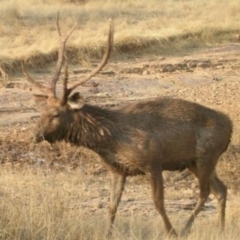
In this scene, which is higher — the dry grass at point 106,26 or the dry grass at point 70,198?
the dry grass at point 106,26

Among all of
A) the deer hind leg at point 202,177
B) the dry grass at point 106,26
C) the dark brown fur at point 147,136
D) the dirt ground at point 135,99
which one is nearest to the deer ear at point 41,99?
the dark brown fur at point 147,136

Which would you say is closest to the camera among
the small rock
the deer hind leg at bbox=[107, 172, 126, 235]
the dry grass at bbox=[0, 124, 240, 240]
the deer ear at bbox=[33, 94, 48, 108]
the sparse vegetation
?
the dry grass at bbox=[0, 124, 240, 240]

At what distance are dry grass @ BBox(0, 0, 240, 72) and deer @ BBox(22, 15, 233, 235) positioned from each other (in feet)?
28.8

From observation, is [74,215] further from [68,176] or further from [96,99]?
[96,99]

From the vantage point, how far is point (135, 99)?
15.6 metres

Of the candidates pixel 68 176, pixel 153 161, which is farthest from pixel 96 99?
pixel 153 161

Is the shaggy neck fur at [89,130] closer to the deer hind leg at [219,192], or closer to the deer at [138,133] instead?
the deer at [138,133]

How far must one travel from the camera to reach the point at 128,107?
27.3ft

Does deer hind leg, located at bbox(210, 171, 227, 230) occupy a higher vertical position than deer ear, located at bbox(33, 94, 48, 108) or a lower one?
lower

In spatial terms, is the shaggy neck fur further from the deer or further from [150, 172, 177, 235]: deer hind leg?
[150, 172, 177, 235]: deer hind leg

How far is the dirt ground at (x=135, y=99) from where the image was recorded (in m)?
9.99

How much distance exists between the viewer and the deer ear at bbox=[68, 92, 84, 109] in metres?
7.77

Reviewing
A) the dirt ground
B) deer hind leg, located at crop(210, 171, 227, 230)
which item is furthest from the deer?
the dirt ground

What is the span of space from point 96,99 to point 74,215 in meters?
7.77
